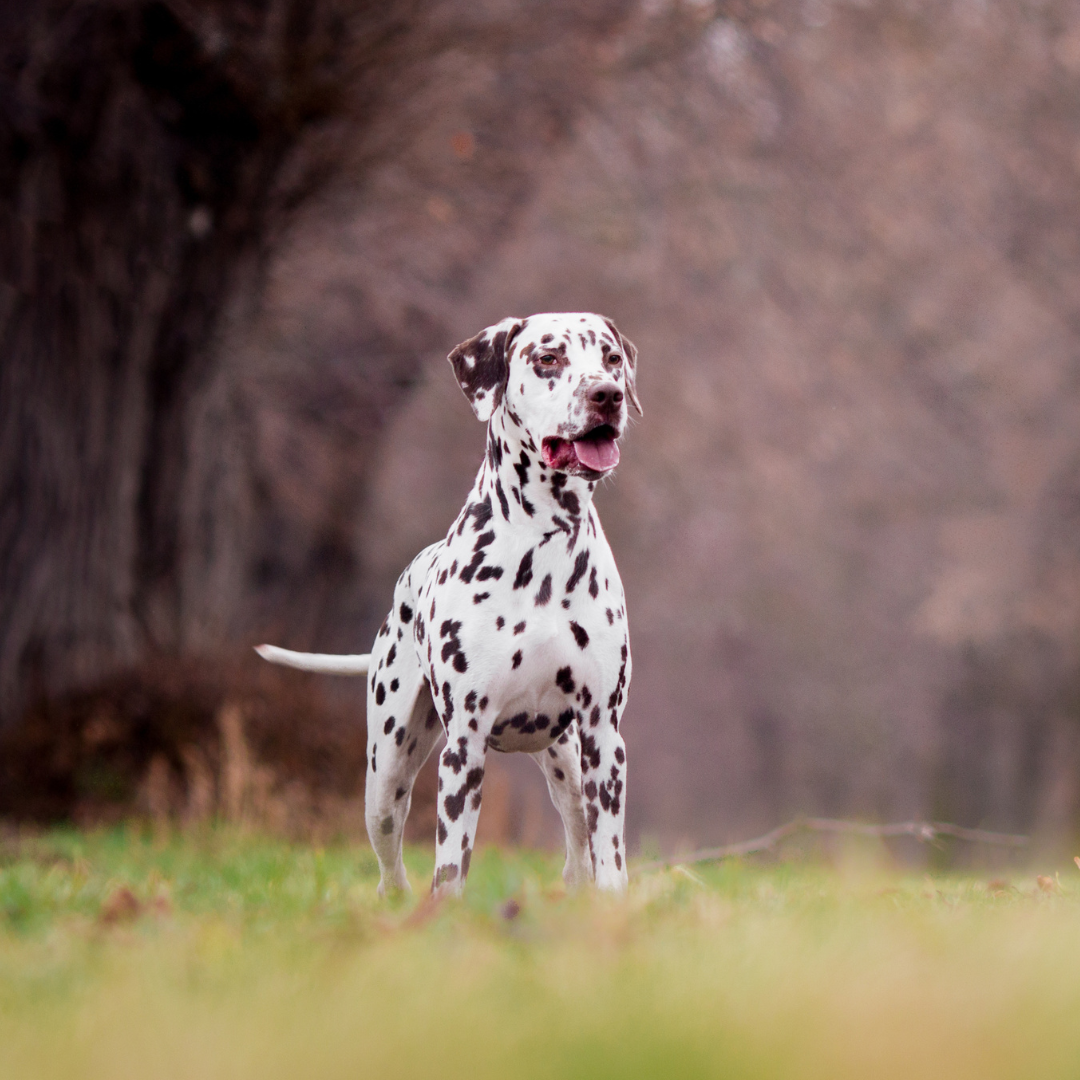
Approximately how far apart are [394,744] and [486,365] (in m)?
1.48

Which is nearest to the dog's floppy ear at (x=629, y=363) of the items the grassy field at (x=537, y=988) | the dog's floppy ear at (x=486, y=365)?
the dog's floppy ear at (x=486, y=365)

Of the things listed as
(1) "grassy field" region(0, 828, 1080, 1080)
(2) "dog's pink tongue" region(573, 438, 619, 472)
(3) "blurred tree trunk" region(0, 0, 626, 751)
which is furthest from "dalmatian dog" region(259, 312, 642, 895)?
(3) "blurred tree trunk" region(0, 0, 626, 751)

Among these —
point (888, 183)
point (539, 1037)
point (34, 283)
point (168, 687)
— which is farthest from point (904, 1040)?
point (888, 183)

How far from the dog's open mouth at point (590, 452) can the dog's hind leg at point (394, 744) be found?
111 centimetres

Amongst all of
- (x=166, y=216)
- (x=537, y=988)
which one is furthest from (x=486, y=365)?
(x=166, y=216)

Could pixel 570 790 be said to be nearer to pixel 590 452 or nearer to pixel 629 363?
pixel 590 452

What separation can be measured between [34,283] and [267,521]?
317 inches

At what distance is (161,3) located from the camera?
10.9 m

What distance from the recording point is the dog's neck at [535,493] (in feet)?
15.1

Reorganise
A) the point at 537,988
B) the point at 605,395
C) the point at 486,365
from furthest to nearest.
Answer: the point at 486,365
the point at 605,395
the point at 537,988

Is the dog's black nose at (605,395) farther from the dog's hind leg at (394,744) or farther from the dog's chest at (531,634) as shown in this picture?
the dog's hind leg at (394,744)

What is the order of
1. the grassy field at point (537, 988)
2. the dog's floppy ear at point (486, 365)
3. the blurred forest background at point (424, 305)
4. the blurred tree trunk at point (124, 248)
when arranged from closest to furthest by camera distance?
the grassy field at point (537, 988), the dog's floppy ear at point (486, 365), the blurred tree trunk at point (124, 248), the blurred forest background at point (424, 305)

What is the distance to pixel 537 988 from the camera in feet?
8.93

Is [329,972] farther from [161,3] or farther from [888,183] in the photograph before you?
[888,183]
